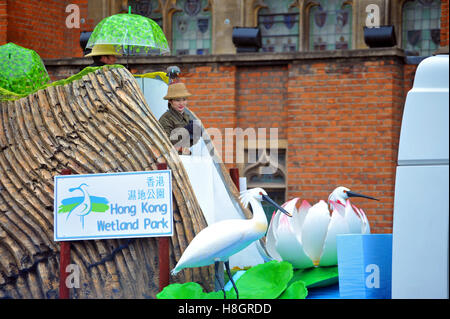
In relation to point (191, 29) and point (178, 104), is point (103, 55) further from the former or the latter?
point (191, 29)

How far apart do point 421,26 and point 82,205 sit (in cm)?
821

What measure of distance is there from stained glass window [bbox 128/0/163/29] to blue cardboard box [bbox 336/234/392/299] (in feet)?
30.5

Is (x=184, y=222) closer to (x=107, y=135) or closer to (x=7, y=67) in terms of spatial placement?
(x=107, y=135)

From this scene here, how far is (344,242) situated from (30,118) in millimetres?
3248

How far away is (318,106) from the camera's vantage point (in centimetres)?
1164

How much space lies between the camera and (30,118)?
26.0 feet

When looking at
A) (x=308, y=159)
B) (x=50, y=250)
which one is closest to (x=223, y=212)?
(x=50, y=250)

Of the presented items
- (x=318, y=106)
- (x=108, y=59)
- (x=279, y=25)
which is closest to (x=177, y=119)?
(x=108, y=59)

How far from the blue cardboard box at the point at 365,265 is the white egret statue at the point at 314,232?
2.93 ft

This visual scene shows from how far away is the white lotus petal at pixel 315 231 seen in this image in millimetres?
7602

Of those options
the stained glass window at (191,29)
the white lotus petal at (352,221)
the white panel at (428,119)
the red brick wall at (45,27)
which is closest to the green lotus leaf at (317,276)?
the white lotus petal at (352,221)

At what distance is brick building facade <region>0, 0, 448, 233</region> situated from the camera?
11352mm

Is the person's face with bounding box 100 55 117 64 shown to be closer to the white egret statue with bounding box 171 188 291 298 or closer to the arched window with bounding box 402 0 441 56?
the white egret statue with bounding box 171 188 291 298

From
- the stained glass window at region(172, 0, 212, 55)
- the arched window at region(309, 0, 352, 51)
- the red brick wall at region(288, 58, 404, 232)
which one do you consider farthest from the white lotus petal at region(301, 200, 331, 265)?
the stained glass window at region(172, 0, 212, 55)
